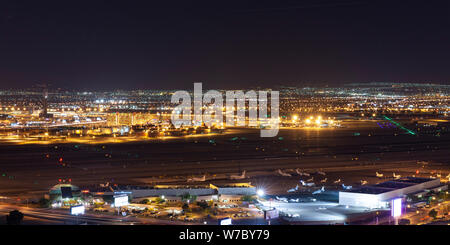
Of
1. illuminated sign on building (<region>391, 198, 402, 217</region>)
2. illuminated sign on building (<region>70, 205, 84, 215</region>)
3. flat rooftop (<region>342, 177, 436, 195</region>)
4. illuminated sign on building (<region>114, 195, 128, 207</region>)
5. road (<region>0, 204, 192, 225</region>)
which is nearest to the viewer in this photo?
road (<region>0, 204, 192, 225</region>)

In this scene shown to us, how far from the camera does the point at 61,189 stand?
42.1ft

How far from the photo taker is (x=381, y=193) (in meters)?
12.1

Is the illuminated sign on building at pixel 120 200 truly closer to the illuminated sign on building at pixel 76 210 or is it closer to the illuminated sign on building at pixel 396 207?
the illuminated sign on building at pixel 76 210

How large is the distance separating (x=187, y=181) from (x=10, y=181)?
17.3 ft

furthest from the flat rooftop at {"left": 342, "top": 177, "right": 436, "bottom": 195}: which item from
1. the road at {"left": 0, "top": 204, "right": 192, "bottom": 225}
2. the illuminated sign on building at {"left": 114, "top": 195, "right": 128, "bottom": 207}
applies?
the illuminated sign on building at {"left": 114, "top": 195, "right": 128, "bottom": 207}

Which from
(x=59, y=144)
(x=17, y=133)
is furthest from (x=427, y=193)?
(x=17, y=133)

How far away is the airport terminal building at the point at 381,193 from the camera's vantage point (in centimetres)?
1193

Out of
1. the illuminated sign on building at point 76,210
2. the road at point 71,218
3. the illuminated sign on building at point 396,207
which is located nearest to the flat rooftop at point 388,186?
the illuminated sign on building at point 396,207

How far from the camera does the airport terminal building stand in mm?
11930

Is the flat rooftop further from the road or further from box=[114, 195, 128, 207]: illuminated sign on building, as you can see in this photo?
box=[114, 195, 128, 207]: illuminated sign on building

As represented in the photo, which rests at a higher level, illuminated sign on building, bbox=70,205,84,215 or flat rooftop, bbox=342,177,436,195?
flat rooftop, bbox=342,177,436,195

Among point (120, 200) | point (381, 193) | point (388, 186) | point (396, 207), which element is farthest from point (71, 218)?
point (388, 186)

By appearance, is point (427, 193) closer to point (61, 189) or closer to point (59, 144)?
point (61, 189)

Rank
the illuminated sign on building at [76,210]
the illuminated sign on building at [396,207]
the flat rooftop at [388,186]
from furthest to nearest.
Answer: the flat rooftop at [388,186]
the illuminated sign on building at [76,210]
the illuminated sign on building at [396,207]
